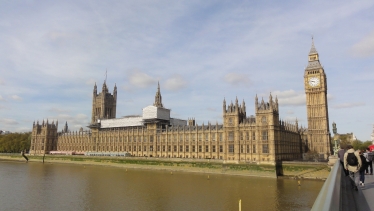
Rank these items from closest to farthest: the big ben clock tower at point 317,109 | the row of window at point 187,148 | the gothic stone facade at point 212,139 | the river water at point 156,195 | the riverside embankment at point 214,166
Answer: the river water at point 156,195, the riverside embankment at point 214,166, the gothic stone facade at point 212,139, the row of window at point 187,148, the big ben clock tower at point 317,109

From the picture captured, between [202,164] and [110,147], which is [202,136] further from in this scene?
[110,147]

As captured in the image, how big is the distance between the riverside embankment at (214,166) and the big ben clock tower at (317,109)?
34.6 meters

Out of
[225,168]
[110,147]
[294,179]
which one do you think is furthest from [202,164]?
[110,147]

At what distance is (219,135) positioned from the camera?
93562 millimetres

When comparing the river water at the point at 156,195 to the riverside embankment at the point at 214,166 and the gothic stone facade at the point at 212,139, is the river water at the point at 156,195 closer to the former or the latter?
the riverside embankment at the point at 214,166

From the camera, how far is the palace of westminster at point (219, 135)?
264ft

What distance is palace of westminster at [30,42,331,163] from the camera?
264 feet

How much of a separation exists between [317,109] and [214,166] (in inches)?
1994

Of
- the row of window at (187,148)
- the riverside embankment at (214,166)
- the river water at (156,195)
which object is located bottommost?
the river water at (156,195)

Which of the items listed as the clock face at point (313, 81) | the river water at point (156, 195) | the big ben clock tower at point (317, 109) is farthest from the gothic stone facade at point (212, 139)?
the river water at point (156, 195)

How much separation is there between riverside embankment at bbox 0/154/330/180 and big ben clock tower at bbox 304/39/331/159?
114ft

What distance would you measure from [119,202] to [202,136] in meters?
56.4

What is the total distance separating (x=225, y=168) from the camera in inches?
3179

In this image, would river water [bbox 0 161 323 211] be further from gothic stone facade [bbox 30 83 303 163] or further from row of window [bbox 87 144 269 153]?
row of window [bbox 87 144 269 153]
